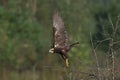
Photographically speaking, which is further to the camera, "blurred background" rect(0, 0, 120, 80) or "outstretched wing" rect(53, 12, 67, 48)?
"blurred background" rect(0, 0, 120, 80)

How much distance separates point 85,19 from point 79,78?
44.5 ft

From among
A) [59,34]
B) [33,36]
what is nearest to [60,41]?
[59,34]

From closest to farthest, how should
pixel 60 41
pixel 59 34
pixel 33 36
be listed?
pixel 60 41
pixel 59 34
pixel 33 36

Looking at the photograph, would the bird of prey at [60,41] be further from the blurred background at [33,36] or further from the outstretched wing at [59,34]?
the blurred background at [33,36]

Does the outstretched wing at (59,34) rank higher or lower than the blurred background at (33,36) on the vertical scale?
lower

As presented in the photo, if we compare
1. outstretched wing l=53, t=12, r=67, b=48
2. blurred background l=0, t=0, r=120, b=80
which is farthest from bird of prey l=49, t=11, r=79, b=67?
blurred background l=0, t=0, r=120, b=80

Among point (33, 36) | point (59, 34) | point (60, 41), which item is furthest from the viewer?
point (33, 36)

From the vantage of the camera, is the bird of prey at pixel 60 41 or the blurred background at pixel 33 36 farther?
the blurred background at pixel 33 36

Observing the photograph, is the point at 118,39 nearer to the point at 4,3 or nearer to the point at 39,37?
the point at 39,37

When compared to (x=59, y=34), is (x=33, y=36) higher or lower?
higher

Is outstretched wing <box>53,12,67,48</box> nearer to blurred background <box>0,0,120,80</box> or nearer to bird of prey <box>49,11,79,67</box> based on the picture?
bird of prey <box>49,11,79,67</box>

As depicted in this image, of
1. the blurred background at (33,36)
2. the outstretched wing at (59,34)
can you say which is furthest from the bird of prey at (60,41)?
the blurred background at (33,36)

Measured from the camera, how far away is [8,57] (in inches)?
692

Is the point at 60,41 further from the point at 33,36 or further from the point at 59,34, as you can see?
the point at 33,36
